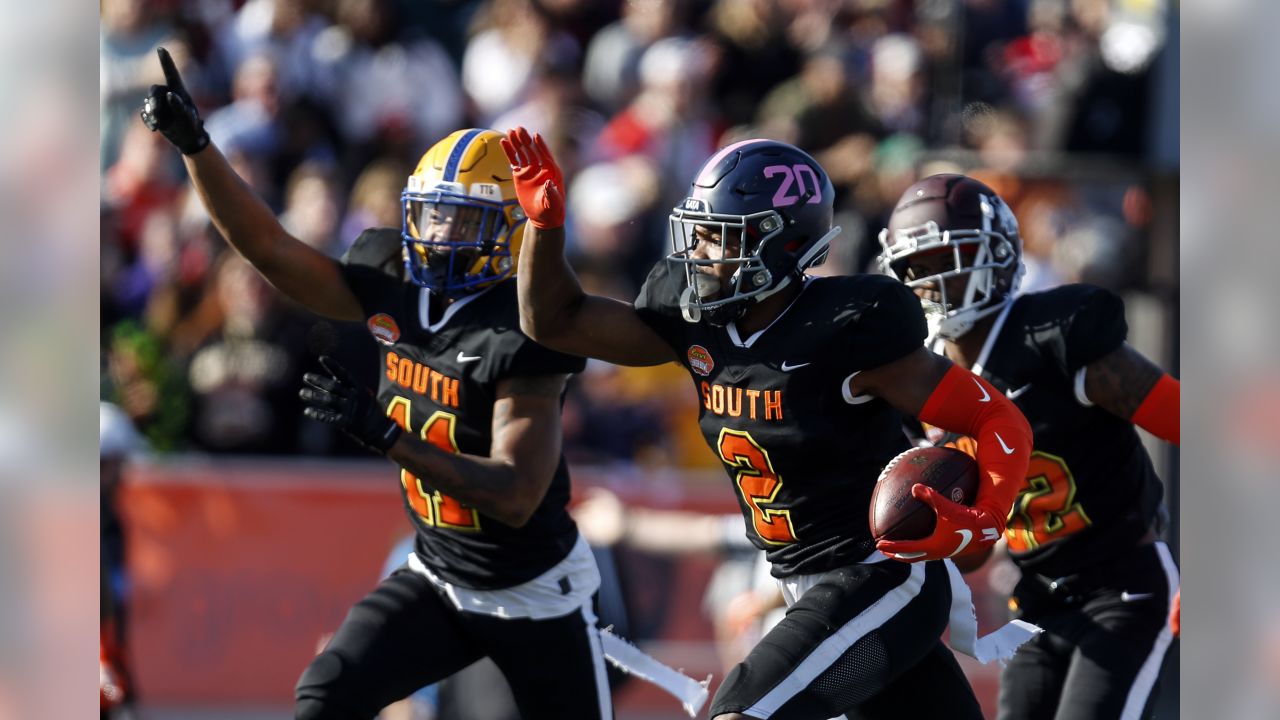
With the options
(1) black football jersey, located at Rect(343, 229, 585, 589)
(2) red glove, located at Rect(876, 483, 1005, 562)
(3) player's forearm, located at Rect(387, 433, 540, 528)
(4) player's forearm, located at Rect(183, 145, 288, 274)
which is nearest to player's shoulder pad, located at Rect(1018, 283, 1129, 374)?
(2) red glove, located at Rect(876, 483, 1005, 562)

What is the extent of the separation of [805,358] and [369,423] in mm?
985

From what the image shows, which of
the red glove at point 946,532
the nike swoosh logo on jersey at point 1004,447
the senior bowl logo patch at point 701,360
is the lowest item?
the red glove at point 946,532

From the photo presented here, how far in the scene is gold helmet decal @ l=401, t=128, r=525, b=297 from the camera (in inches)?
161

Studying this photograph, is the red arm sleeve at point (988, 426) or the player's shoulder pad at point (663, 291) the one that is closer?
the red arm sleeve at point (988, 426)

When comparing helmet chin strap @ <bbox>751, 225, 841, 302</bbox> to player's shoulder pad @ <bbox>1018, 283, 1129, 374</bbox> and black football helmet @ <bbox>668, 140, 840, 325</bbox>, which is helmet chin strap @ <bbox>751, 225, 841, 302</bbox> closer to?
black football helmet @ <bbox>668, 140, 840, 325</bbox>

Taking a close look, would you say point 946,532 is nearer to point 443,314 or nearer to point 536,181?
point 536,181

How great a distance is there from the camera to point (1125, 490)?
414cm

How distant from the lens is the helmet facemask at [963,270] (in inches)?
159

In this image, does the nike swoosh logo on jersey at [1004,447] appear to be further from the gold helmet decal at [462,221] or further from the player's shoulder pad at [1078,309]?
the gold helmet decal at [462,221]

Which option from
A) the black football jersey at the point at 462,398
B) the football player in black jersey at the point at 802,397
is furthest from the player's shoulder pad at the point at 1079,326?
the black football jersey at the point at 462,398

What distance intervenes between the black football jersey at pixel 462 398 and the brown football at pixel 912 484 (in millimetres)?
999
